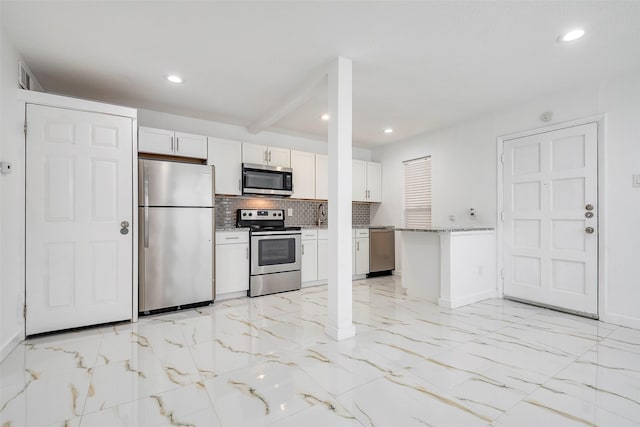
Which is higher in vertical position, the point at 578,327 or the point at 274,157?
the point at 274,157

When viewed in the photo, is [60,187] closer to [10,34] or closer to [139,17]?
[10,34]

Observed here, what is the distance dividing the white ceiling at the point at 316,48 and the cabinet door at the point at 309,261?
2049 millimetres

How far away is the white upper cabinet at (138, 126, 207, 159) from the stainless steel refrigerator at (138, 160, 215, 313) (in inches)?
16.3

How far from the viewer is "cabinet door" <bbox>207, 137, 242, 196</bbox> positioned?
3.98 meters

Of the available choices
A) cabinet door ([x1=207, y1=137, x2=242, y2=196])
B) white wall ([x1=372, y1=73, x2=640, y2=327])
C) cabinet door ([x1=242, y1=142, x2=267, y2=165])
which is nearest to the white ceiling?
white wall ([x1=372, y1=73, x2=640, y2=327])

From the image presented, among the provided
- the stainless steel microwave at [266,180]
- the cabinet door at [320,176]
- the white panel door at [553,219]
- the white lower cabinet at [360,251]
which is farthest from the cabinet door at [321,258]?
the white panel door at [553,219]

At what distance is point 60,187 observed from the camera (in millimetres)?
2682

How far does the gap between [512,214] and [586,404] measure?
257 centimetres

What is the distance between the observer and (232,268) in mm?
3863

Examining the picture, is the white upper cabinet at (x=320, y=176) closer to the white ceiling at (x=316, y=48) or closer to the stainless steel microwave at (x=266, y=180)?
the stainless steel microwave at (x=266, y=180)

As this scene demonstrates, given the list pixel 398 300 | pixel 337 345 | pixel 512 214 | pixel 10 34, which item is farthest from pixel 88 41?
pixel 512 214

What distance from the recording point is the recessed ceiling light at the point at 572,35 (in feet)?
7.30

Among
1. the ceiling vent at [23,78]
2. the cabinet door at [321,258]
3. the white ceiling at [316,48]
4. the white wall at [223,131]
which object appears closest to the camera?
the white ceiling at [316,48]

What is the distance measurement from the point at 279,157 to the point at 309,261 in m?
1.63
